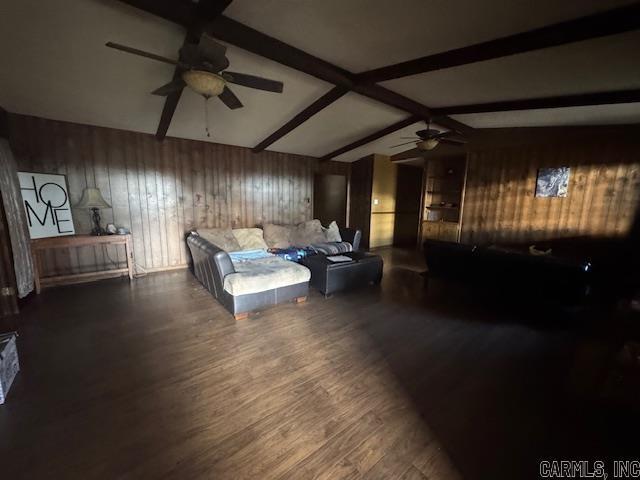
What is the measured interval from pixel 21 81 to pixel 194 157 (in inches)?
87.2

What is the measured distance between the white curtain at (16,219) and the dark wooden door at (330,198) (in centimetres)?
504

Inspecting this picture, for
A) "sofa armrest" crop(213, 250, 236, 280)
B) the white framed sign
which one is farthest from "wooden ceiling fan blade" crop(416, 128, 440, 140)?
the white framed sign

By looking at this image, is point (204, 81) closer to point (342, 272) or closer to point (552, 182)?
point (342, 272)

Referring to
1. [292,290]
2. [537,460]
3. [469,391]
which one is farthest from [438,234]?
[537,460]

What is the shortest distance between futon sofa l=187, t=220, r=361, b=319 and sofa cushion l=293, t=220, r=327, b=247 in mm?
61

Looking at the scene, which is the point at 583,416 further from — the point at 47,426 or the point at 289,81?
the point at 289,81

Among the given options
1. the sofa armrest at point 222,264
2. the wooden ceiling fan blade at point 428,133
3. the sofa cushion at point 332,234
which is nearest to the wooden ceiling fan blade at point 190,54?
the sofa armrest at point 222,264

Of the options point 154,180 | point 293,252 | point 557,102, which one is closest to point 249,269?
point 293,252

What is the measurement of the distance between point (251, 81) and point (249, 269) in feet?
6.54

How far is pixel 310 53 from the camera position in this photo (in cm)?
279

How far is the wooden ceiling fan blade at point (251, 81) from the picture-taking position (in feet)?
7.38

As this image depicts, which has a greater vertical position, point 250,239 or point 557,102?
point 557,102

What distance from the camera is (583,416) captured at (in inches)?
64.7

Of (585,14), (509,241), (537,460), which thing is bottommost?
(537,460)
